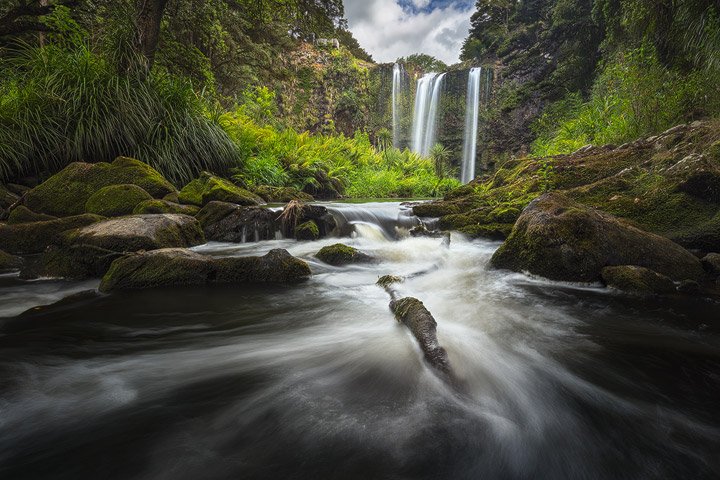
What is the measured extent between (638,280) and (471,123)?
24372mm

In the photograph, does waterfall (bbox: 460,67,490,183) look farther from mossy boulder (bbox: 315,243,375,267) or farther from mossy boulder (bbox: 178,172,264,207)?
mossy boulder (bbox: 315,243,375,267)

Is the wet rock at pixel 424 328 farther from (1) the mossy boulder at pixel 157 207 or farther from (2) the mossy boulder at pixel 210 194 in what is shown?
(2) the mossy boulder at pixel 210 194

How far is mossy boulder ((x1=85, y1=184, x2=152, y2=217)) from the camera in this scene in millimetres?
5141

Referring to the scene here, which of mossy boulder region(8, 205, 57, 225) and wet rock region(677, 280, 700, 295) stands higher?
mossy boulder region(8, 205, 57, 225)

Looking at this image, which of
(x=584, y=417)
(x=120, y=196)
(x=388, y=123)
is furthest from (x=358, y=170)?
(x=584, y=417)

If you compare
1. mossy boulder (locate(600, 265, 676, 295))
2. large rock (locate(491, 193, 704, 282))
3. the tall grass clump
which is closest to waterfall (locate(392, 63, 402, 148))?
the tall grass clump

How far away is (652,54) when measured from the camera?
812 centimetres

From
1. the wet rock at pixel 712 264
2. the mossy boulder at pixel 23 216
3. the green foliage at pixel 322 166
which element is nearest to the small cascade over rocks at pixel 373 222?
the green foliage at pixel 322 166

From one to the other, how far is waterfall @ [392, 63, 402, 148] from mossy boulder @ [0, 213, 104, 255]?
2550 cm

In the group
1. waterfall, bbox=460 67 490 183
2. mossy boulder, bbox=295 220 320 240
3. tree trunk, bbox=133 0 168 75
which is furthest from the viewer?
waterfall, bbox=460 67 490 183

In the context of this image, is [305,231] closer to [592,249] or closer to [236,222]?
[236,222]

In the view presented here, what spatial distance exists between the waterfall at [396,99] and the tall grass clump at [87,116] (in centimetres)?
2171

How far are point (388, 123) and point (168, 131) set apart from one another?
22.8 meters

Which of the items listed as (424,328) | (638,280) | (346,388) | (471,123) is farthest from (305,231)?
(471,123)
